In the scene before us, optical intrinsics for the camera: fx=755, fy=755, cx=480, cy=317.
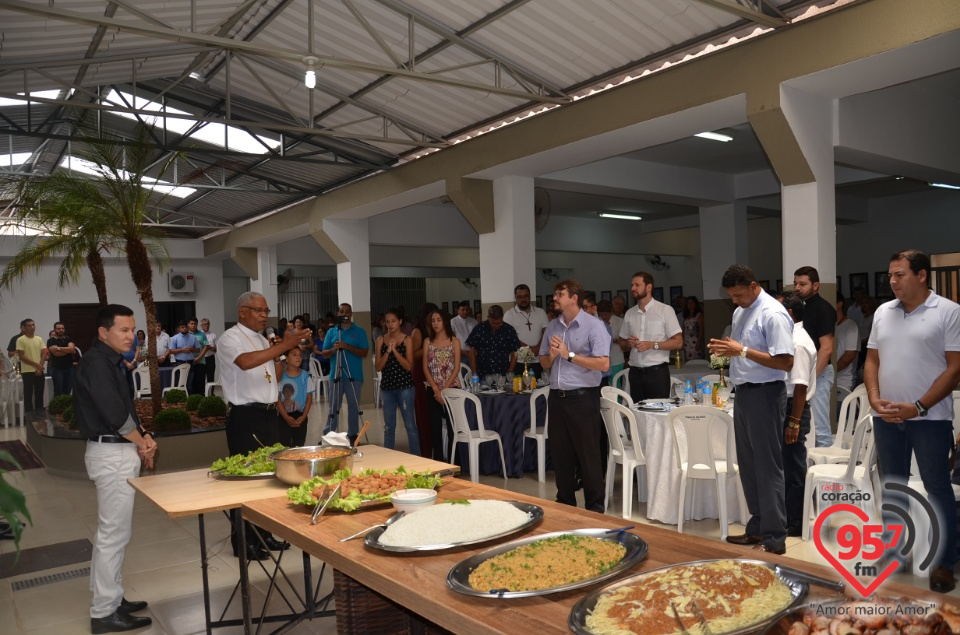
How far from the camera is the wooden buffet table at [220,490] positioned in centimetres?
278

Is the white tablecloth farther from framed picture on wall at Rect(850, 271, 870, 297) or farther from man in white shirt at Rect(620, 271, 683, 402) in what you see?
framed picture on wall at Rect(850, 271, 870, 297)

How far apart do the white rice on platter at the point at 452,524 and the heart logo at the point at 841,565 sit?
946 millimetres

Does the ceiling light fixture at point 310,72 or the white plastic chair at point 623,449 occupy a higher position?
the ceiling light fixture at point 310,72

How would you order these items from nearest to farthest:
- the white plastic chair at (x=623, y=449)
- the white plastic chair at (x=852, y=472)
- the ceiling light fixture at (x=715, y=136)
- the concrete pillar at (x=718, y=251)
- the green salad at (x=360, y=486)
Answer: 1. the green salad at (x=360, y=486)
2. the white plastic chair at (x=852, y=472)
3. the white plastic chair at (x=623, y=449)
4. the ceiling light fixture at (x=715, y=136)
5. the concrete pillar at (x=718, y=251)

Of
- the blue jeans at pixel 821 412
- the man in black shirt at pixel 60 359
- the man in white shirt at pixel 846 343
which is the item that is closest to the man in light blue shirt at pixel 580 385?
the blue jeans at pixel 821 412

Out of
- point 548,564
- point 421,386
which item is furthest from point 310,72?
point 548,564

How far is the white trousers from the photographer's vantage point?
3.61m

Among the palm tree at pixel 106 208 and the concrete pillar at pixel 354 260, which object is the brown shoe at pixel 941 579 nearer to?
the palm tree at pixel 106 208

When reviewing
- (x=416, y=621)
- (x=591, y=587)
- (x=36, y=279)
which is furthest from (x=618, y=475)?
(x=36, y=279)

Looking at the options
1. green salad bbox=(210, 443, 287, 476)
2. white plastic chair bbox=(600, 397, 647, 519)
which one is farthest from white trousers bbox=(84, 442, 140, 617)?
white plastic chair bbox=(600, 397, 647, 519)

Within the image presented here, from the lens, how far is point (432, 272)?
20734mm

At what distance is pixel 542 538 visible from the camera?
2.08m

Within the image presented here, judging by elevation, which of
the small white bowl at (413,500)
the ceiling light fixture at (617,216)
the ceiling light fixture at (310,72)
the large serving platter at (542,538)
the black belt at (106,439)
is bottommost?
the large serving platter at (542,538)

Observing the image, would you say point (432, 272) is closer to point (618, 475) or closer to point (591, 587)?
point (618, 475)
